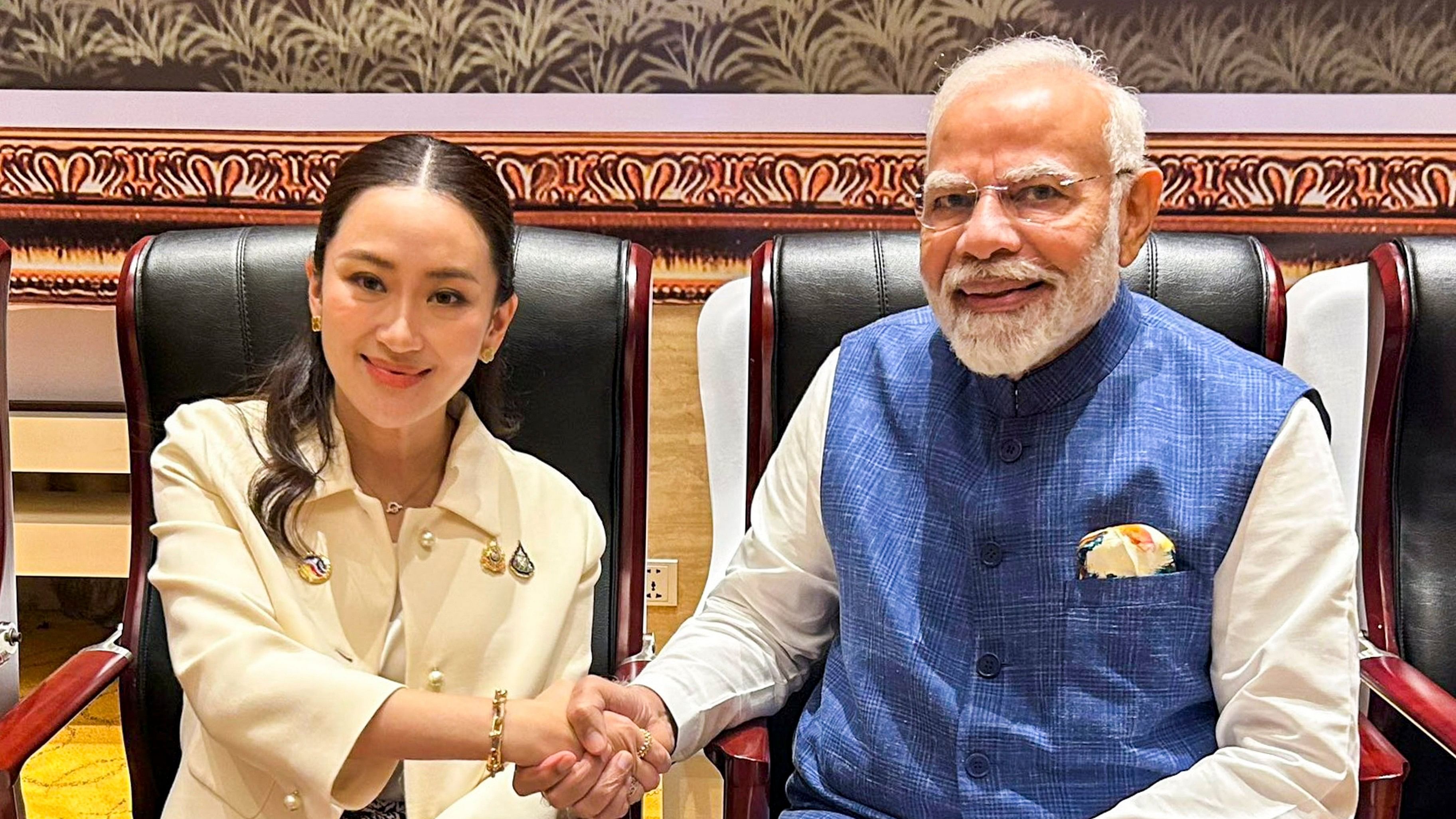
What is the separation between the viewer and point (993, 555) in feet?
4.70

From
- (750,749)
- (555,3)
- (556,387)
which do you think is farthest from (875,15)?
(750,749)

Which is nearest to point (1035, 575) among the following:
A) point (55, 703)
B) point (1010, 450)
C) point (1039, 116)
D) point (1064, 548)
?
point (1064, 548)

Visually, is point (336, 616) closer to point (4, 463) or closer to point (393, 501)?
point (393, 501)

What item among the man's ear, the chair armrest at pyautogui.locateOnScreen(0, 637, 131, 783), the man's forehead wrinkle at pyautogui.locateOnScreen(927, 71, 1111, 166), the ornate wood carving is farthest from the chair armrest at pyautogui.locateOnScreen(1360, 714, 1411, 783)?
the chair armrest at pyautogui.locateOnScreen(0, 637, 131, 783)

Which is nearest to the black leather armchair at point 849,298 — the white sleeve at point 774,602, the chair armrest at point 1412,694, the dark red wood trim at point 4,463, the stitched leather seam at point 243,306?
the white sleeve at point 774,602

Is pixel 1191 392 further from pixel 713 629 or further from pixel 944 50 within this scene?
pixel 944 50

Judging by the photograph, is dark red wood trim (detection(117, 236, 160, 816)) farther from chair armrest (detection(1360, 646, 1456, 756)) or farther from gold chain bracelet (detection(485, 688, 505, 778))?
chair armrest (detection(1360, 646, 1456, 756))

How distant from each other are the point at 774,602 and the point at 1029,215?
61 cm

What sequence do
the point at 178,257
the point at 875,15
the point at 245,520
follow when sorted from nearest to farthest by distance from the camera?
1. the point at 245,520
2. the point at 178,257
3. the point at 875,15

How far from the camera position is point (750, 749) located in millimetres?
1487

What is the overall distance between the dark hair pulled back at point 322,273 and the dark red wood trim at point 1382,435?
1233 millimetres

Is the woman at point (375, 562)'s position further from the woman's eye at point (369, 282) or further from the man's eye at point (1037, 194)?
the man's eye at point (1037, 194)

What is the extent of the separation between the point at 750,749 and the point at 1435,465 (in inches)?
42.7

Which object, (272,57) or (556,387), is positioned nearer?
(556,387)
